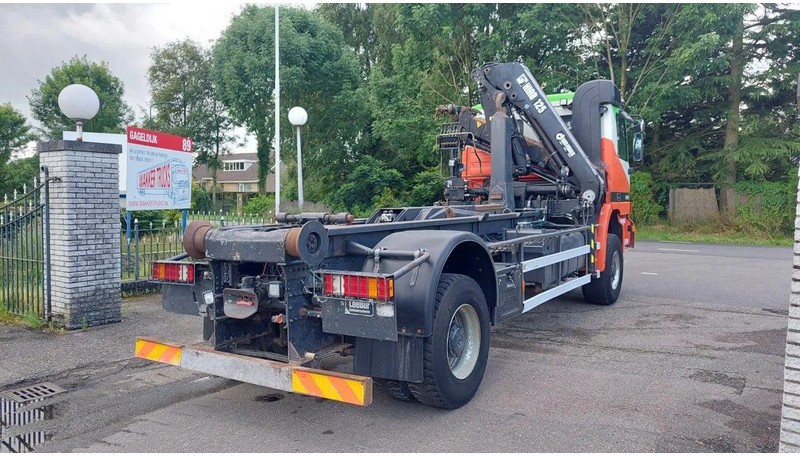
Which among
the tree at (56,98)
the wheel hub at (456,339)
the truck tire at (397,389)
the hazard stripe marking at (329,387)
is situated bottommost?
the truck tire at (397,389)

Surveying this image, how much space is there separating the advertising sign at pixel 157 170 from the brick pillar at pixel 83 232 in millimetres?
1593

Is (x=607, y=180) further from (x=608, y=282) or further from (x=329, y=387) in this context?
(x=329, y=387)

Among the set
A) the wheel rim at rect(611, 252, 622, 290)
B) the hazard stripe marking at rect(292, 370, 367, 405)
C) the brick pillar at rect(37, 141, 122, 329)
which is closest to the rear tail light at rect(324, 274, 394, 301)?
the hazard stripe marking at rect(292, 370, 367, 405)

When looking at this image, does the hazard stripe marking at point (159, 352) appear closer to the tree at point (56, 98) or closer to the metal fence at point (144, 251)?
the metal fence at point (144, 251)

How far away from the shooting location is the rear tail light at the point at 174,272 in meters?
4.90

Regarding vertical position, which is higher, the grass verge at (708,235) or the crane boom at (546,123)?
the crane boom at (546,123)

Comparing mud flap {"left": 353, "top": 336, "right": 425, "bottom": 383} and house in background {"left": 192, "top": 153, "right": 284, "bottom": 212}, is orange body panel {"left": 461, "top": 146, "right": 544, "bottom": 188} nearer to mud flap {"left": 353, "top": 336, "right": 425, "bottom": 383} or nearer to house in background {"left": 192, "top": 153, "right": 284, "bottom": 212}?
mud flap {"left": 353, "top": 336, "right": 425, "bottom": 383}

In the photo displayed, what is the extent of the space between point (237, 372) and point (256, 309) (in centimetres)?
44

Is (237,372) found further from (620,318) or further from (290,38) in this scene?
(290,38)

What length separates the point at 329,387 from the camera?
3.82 m

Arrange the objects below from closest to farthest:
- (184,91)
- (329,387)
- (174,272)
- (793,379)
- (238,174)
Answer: (793,379) → (329,387) → (174,272) → (184,91) → (238,174)

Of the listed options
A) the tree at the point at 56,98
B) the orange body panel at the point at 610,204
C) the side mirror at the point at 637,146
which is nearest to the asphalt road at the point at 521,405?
the orange body panel at the point at 610,204

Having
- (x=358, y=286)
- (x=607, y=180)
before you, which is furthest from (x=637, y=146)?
(x=358, y=286)

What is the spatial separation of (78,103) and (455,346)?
5.81m
